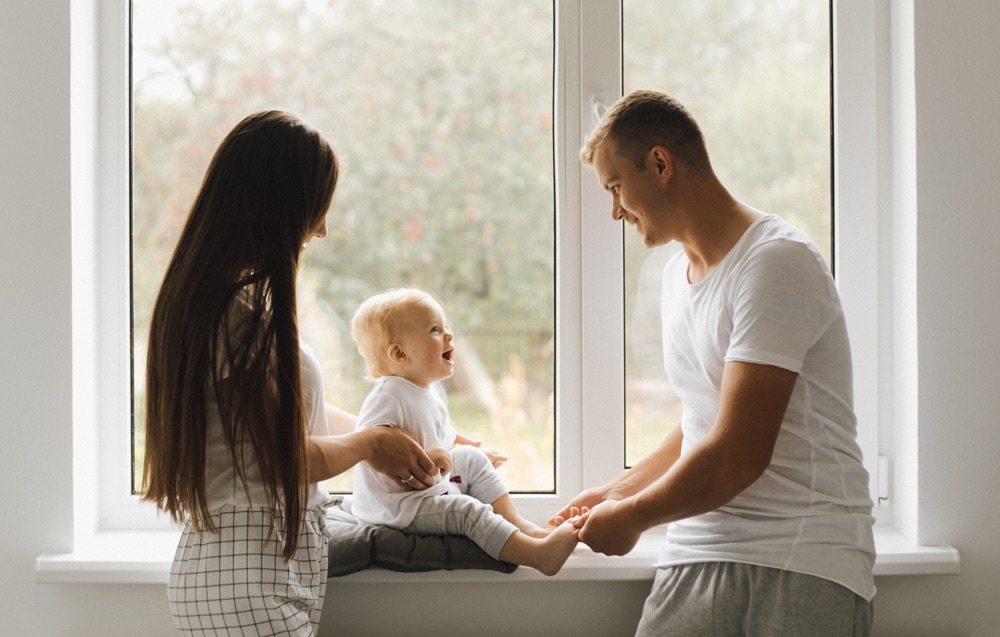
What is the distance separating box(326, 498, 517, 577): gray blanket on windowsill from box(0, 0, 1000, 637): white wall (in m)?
0.13

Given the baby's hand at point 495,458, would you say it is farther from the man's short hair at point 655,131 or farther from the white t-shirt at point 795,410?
the man's short hair at point 655,131

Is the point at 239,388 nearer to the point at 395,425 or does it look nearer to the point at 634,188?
the point at 395,425

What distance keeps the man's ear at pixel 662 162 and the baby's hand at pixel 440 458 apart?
26.3 inches

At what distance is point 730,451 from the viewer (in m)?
1.44

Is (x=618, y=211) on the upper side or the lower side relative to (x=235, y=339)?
upper

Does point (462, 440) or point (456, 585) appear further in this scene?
point (462, 440)

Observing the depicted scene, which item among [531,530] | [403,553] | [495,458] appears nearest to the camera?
[403,553]

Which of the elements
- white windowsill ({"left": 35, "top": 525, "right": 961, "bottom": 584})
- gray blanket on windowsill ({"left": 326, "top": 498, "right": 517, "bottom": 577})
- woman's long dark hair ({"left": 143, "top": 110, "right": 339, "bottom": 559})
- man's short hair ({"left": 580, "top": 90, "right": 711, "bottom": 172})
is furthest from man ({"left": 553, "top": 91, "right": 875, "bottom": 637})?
woman's long dark hair ({"left": 143, "top": 110, "right": 339, "bottom": 559})

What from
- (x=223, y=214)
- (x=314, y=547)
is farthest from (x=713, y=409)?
(x=223, y=214)

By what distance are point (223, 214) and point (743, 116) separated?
46.5 inches

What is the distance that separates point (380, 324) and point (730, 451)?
0.74 meters

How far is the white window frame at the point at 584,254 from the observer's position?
1975 millimetres

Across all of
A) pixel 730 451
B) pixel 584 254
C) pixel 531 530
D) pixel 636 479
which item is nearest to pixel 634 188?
pixel 584 254

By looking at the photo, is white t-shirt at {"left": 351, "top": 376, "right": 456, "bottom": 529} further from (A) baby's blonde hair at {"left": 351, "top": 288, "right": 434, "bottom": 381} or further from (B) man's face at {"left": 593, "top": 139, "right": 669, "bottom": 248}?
(B) man's face at {"left": 593, "top": 139, "right": 669, "bottom": 248}
